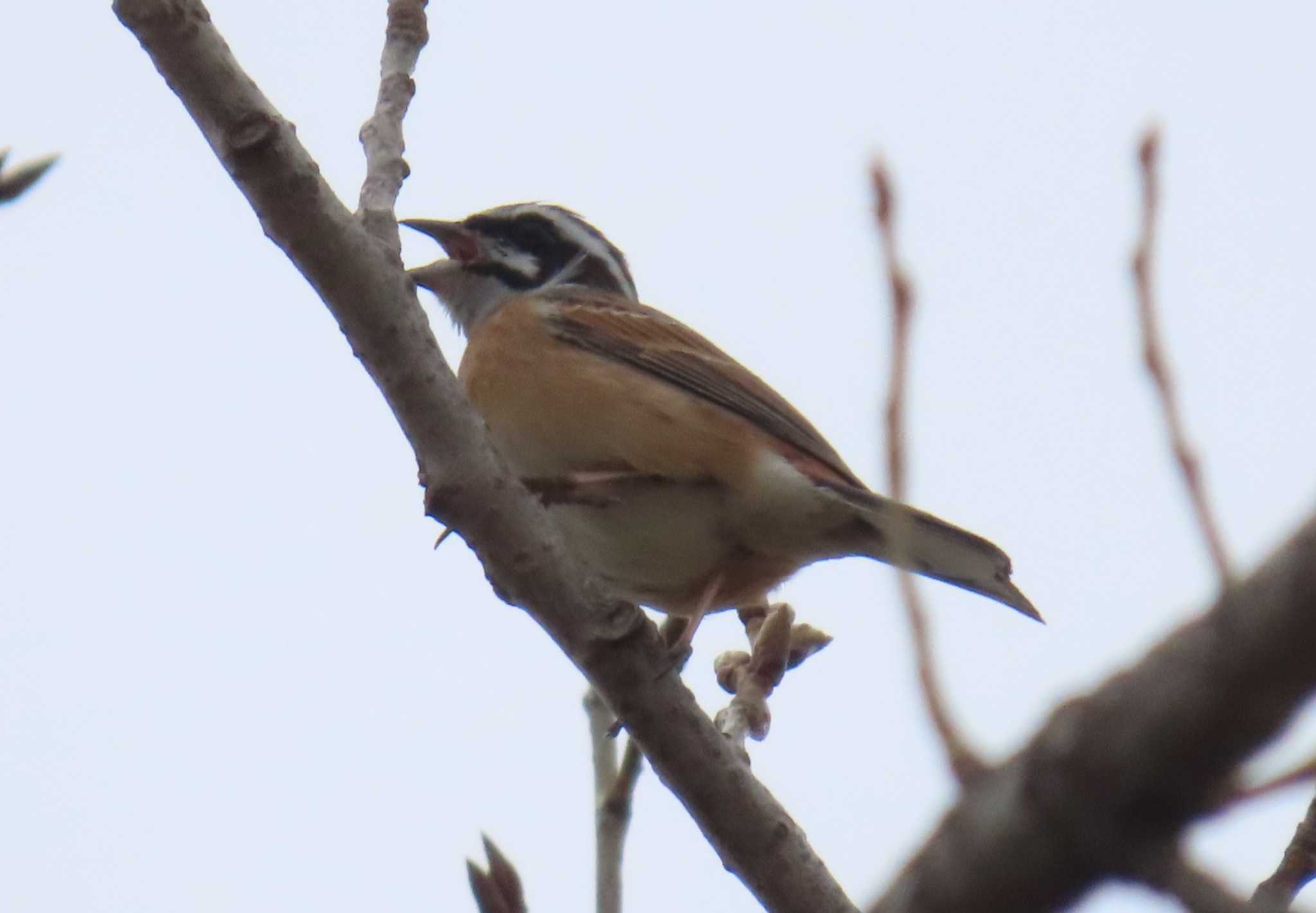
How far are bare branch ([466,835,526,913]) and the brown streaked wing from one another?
2723 mm

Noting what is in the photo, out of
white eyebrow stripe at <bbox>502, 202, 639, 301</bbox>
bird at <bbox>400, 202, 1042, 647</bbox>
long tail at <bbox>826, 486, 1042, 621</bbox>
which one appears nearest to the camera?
long tail at <bbox>826, 486, 1042, 621</bbox>

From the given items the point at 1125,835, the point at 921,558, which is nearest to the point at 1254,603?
the point at 1125,835

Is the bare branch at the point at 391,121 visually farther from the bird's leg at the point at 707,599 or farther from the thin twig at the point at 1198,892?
the thin twig at the point at 1198,892

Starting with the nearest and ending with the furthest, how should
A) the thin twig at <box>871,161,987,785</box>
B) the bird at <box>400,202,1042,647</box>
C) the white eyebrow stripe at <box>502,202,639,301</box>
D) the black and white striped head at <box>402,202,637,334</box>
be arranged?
the thin twig at <box>871,161,987,785</box>
the bird at <box>400,202,1042,647</box>
the black and white striped head at <box>402,202,637,334</box>
the white eyebrow stripe at <box>502,202,639,301</box>

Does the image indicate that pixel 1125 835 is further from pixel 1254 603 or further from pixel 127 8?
pixel 127 8

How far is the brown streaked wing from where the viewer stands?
6.04 meters

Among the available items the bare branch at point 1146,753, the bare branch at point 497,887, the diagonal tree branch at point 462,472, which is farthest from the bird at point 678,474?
the bare branch at point 1146,753

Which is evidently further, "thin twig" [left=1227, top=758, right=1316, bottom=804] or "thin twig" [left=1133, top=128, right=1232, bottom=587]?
"thin twig" [left=1133, top=128, right=1232, bottom=587]

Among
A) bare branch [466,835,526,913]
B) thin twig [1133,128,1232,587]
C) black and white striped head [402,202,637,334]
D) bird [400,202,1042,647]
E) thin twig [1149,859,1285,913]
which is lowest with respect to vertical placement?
thin twig [1149,859,1285,913]

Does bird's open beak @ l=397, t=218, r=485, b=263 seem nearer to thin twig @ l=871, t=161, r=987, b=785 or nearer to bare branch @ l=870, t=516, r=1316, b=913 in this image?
thin twig @ l=871, t=161, r=987, b=785

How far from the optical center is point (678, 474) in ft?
18.5

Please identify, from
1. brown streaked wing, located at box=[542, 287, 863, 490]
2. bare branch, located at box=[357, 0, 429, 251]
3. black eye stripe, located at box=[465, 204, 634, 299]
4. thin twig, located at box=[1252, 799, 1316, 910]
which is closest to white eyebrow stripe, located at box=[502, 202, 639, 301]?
black eye stripe, located at box=[465, 204, 634, 299]

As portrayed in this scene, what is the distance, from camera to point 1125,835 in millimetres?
1139

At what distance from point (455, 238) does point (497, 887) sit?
4.13 meters
